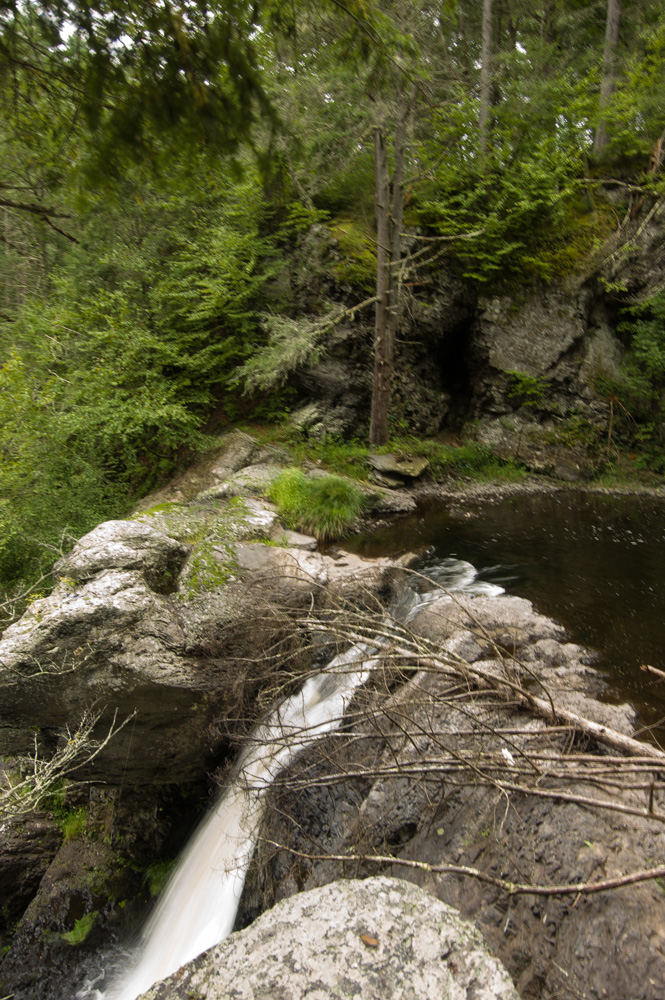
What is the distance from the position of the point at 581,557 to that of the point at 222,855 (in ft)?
18.2

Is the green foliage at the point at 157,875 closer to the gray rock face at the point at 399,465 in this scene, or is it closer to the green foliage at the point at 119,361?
the green foliage at the point at 119,361

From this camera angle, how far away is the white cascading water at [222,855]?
3.93 metres

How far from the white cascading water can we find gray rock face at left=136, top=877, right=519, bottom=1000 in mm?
1556

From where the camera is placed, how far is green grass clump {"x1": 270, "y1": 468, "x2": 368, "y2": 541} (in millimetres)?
7660

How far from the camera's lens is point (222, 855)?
426cm

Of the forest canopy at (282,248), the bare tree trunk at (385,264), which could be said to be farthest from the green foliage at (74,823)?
the bare tree trunk at (385,264)

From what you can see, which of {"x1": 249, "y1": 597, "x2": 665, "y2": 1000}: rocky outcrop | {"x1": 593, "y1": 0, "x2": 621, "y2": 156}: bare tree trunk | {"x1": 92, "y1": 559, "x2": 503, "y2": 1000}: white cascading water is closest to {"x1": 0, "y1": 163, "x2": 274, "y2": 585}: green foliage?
{"x1": 92, "y1": 559, "x2": 503, "y2": 1000}: white cascading water

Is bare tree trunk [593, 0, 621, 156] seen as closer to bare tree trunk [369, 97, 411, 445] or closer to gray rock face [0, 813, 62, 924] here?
bare tree trunk [369, 97, 411, 445]

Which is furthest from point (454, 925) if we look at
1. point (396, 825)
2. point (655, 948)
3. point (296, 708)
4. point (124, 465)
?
point (124, 465)

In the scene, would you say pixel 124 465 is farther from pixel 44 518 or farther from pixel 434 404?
pixel 434 404

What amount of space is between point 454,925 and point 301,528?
582 cm

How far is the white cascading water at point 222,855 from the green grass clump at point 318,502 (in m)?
3.07

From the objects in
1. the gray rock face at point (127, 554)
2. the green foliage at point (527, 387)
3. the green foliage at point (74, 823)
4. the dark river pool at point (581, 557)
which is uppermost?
the green foliage at point (527, 387)

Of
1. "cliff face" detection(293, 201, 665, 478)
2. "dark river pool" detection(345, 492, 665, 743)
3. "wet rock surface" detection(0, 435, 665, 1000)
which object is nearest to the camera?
"wet rock surface" detection(0, 435, 665, 1000)
